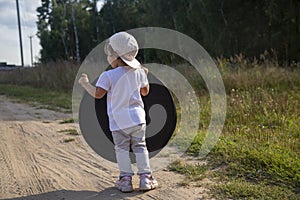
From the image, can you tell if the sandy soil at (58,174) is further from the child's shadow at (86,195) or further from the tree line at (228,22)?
the tree line at (228,22)

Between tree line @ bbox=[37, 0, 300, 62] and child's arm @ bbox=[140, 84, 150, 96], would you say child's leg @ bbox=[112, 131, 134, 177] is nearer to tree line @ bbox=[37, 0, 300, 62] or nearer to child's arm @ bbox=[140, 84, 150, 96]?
→ child's arm @ bbox=[140, 84, 150, 96]

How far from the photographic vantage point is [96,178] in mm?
4066

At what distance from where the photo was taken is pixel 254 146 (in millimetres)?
4781

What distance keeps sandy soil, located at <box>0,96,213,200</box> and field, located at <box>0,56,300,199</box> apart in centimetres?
26

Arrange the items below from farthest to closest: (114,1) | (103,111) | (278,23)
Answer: (114,1) < (278,23) < (103,111)

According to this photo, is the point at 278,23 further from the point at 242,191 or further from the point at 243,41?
the point at 242,191

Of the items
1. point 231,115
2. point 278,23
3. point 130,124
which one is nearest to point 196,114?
point 231,115

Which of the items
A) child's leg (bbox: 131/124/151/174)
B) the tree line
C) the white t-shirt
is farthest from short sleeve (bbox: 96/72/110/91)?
the tree line

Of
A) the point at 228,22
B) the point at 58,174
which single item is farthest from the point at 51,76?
the point at 58,174

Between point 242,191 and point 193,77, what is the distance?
7.69 metres

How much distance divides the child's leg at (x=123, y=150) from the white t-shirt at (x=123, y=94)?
0.32 feet

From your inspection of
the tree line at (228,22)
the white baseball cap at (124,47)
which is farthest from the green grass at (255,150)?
the tree line at (228,22)

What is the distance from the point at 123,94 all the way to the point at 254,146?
1.95 meters

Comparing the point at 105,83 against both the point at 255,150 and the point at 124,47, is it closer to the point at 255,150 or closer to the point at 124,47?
the point at 124,47
